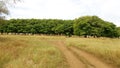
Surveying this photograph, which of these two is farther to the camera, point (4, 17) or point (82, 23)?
point (82, 23)

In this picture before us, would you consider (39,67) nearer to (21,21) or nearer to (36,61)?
(36,61)

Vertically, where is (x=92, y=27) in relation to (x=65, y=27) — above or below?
below

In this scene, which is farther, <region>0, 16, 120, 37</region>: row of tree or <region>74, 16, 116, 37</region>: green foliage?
<region>0, 16, 120, 37</region>: row of tree

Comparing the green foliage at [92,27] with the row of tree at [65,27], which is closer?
the green foliage at [92,27]

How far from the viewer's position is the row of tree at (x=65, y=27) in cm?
10709

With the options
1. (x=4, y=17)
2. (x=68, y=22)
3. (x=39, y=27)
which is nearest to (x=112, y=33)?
(x=68, y=22)

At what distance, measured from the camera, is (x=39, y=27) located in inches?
5044

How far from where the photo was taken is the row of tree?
107 meters

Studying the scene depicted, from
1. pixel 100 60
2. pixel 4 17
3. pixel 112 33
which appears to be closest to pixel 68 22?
pixel 112 33

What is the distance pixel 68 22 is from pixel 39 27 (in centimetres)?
1328

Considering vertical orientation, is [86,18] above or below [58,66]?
above

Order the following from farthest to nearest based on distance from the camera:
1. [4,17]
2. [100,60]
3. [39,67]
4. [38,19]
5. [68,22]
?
[38,19], [68,22], [4,17], [100,60], [39,67]

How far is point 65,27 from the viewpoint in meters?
122

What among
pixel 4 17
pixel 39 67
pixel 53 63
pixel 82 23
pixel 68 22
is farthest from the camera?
Result: pixel 68 22
